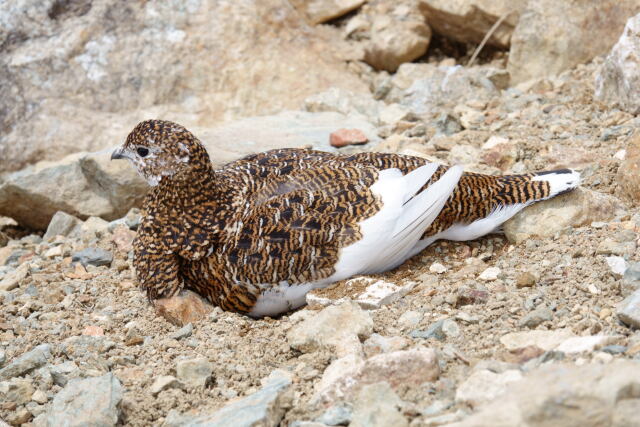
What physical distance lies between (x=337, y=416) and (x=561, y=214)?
2.38 m

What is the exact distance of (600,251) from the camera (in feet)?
15.2

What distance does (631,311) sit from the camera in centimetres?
374

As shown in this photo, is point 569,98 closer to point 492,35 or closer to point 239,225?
point 492,35

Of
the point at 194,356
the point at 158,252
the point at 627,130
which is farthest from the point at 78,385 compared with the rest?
the point at 627,130

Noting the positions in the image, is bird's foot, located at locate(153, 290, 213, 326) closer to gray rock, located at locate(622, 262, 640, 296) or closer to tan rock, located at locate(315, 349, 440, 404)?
tan rock, located at locate(315, 349, 440, 404)

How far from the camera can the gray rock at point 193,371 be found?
4.16 metres

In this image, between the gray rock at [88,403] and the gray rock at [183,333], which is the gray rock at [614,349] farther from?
the gray rock at [183,333]

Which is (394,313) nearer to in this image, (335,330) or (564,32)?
(335,330)

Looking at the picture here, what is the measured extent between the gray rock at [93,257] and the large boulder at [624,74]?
4033 millimetres

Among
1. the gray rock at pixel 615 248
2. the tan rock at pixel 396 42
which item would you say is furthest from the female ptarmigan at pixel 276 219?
the tan rock at pixel 396 42

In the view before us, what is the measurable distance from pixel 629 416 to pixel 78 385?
2431 millimetres

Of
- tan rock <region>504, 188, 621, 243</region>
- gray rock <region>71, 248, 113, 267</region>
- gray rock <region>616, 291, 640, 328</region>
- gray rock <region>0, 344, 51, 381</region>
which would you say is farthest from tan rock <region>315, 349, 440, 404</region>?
gray rock <region>71, 248, 113, 267</region>

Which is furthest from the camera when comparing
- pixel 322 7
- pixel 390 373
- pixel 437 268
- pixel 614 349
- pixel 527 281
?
pixel 322 7

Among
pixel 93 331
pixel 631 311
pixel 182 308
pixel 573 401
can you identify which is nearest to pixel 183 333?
pixel 182 308
